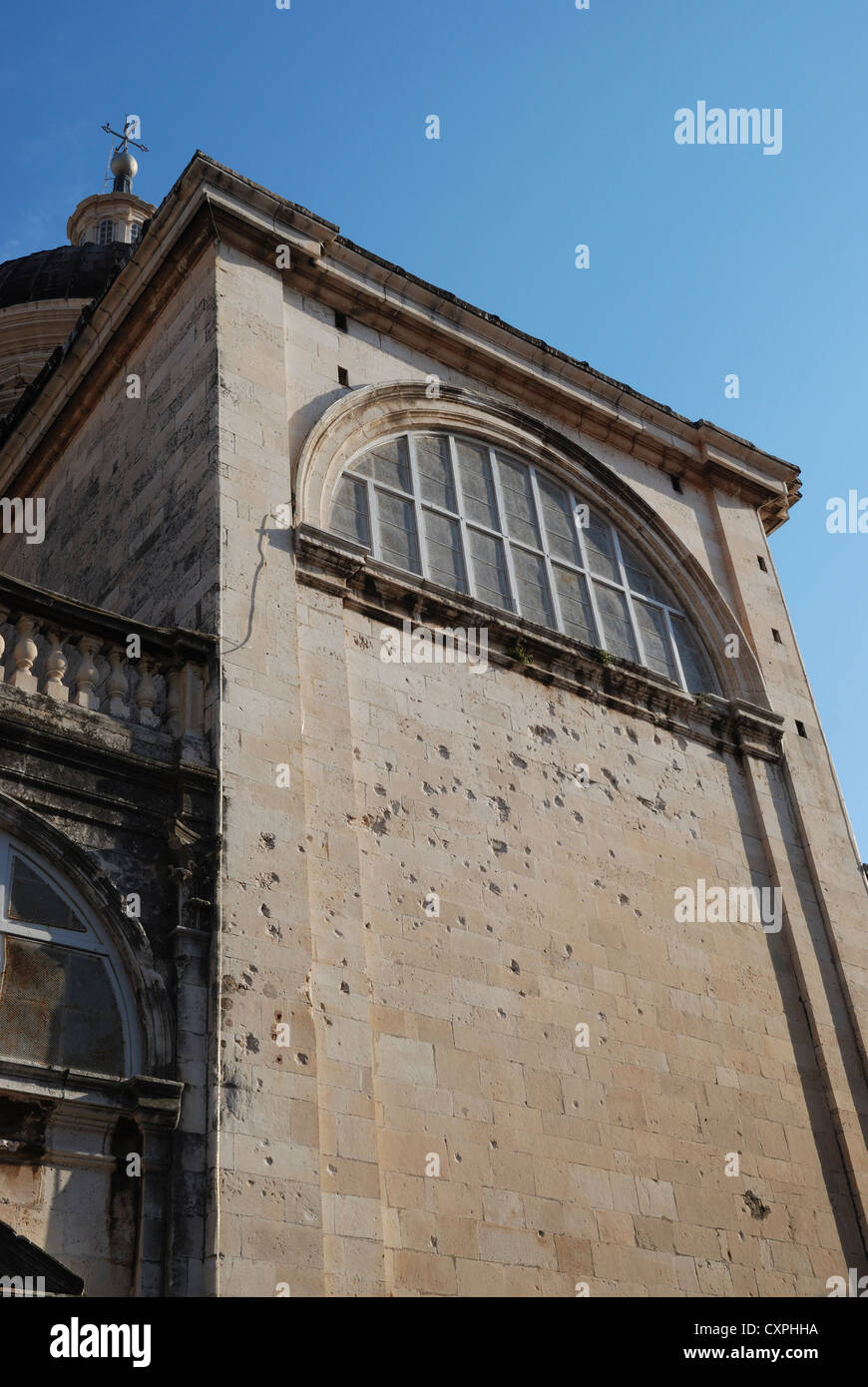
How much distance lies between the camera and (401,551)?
498 inches

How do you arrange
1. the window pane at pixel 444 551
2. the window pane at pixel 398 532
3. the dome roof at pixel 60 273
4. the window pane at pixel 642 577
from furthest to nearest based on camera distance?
the dome roof at pixel 60 273, the window pane at pixel 642 577, the window pane at pixel 444 551, the window pane at pixel 398 532

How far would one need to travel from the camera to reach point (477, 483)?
13859 mm

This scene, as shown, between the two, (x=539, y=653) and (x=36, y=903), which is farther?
(x=539, y=653)

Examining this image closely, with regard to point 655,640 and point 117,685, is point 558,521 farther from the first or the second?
point 117,685

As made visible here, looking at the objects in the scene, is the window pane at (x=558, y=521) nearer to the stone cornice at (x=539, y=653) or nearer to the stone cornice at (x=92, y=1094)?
the stone cornice at (x=539, y=653)

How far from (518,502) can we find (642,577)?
5.33 feet

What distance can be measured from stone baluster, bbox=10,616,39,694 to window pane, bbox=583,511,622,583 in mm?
6398

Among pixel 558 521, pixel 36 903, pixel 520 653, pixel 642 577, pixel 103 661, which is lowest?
pixel 36 903

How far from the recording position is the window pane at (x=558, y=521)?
555 inches

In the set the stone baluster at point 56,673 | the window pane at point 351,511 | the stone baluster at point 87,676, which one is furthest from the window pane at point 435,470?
the stone baluster at point 56,673

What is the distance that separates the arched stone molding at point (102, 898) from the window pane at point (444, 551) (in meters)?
4.85

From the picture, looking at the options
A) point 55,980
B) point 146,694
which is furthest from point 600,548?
point 55,980

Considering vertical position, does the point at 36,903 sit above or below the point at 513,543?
below
